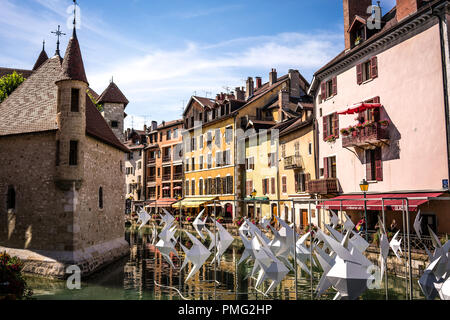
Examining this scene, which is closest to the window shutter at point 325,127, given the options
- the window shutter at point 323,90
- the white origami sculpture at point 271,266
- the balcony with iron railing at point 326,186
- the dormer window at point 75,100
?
the window shutter at point 323,90

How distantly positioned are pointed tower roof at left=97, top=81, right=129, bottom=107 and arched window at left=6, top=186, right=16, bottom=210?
13.3m

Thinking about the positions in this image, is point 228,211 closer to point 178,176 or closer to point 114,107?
point 178,176

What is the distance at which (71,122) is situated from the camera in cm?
1788

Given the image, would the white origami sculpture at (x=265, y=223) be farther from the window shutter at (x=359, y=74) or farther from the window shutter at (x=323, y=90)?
the window shutter at (x=323, y=90)

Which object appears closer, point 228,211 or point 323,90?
point 323,90

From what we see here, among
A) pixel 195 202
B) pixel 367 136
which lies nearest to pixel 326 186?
pixel 367 136

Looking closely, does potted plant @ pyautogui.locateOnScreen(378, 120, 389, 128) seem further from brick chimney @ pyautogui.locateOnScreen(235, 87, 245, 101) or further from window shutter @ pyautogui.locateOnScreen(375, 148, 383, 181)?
brick chimney @ pyautogui.locateOnScreen(235, 87, 245, 101)

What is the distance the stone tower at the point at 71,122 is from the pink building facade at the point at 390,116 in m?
12.1

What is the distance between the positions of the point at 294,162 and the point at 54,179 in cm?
1816

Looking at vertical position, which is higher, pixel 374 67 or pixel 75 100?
pixel 374 67

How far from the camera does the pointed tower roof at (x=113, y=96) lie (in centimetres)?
3080

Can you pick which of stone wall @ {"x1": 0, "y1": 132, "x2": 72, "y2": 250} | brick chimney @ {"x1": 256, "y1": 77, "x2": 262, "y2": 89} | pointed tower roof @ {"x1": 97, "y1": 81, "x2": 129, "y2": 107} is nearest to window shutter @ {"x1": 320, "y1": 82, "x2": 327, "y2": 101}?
pointed tower roof @ {"x1": 97, "y1": 81, "x2": 129, "y2": 107}
